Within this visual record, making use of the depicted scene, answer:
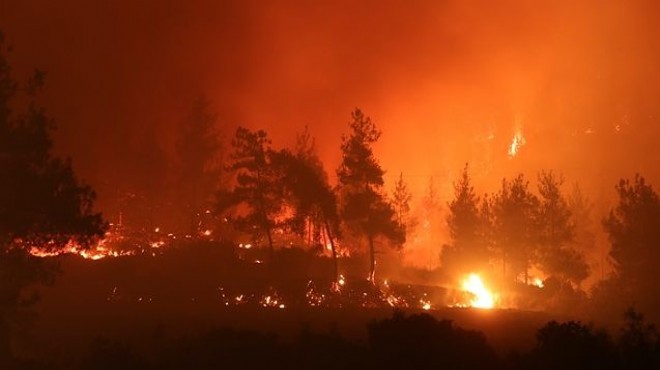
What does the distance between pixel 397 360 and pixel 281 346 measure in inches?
165

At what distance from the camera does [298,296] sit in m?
40.5

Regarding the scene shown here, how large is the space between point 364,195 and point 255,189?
8.60m

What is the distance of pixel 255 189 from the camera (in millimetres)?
46750

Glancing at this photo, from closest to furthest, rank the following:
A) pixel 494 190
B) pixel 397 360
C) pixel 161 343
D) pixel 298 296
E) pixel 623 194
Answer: pixel 397 360 → pixel 161 343 → pixel 298 296 → pixel 623 194 → pixel 494 190

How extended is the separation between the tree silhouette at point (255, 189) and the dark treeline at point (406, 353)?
27690 millimetres

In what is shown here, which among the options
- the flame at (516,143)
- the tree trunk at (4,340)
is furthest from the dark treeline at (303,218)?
the flame at (516,143)

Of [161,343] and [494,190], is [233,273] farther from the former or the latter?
[494,190]

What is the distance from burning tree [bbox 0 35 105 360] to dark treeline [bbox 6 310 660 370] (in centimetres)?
267

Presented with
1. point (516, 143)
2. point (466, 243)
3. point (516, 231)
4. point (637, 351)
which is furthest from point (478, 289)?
point (516, 143)

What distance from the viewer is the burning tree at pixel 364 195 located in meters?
49.8

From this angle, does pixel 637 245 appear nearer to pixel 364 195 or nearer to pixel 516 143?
pixel 364 195

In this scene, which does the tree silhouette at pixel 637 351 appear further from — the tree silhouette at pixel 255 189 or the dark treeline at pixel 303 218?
the tree silhouette at pixel 255 189

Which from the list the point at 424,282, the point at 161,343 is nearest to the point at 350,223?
the point at 424,282

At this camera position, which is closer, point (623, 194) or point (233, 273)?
point (233, 273)
